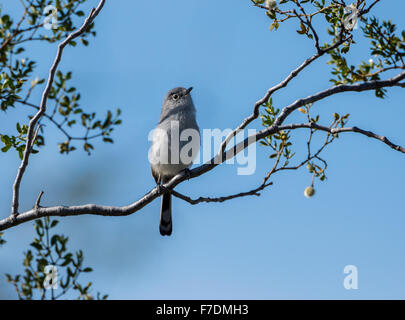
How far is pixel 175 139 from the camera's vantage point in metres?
6.90

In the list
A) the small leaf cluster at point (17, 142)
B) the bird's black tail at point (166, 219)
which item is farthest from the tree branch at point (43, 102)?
the bird's black tail at point (166, 219)

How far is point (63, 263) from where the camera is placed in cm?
512

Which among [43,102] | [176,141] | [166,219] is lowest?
[166,219]

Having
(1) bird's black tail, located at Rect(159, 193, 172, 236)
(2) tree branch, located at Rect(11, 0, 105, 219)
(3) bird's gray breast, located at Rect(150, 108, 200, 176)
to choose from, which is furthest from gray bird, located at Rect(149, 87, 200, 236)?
(2) tree branch, located at Rect(11, 0, 105, 219)

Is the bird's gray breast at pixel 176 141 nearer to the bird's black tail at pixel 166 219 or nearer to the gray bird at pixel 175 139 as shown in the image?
the gray bird at pixel 175 139

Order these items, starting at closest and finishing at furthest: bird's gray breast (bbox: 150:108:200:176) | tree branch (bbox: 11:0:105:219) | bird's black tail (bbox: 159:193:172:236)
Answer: tree branch (bbox: 11:0:105:219)
bird's gray breast (bbox: 150:108:200:176)
bird's black tail (bbox: 159:193:172:236)

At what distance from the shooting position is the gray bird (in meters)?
6.94

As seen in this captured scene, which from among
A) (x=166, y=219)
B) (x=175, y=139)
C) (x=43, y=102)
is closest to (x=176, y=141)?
(x=175, y=139)

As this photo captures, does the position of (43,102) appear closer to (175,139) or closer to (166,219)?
(175,139)

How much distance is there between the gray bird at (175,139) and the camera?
22.8 ft

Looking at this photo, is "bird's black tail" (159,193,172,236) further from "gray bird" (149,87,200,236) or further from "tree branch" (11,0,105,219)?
"tree branch" (11,0,105,219)
